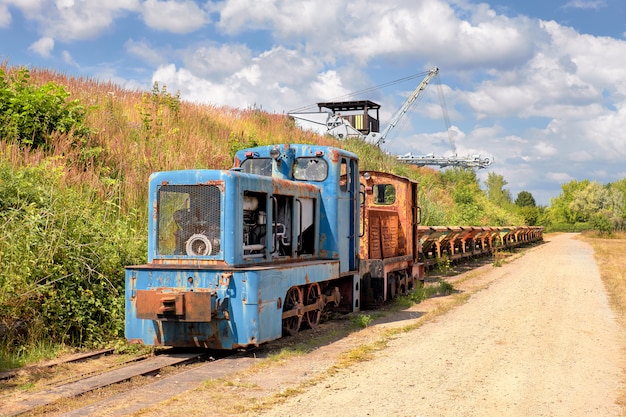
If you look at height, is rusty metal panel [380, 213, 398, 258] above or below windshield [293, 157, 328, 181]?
below

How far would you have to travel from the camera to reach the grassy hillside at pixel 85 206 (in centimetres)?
796

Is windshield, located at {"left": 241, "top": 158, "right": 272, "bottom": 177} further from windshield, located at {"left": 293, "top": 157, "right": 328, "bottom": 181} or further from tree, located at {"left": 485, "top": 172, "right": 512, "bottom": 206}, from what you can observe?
tree, located at {"left": 485, "top": 172, "right": 512, "bottom": 206}

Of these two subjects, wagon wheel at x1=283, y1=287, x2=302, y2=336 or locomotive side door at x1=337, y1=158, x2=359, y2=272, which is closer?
wagon wheel at x1=283, y1=287, x2=302, y2=336

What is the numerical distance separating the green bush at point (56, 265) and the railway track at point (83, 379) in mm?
704

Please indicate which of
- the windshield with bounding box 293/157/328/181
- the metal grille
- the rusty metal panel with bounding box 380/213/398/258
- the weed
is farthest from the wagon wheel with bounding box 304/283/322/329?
the rusty metal panel with bounding box 380/213/398/258

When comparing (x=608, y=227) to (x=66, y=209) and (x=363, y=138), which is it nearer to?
(x=363, y=138)

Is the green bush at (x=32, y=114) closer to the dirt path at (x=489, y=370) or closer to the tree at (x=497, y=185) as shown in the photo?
the dirt path at (x=489, y=370)

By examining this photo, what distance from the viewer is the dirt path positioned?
18.6ft

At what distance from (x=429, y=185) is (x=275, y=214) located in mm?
27197

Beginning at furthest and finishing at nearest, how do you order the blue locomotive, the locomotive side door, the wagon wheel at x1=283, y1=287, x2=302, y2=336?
the locomotive side door < the wagon wheel at x1=283, y1=287, x2=302, y2=336 < the blue locomotive

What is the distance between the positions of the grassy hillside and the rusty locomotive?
94 cm

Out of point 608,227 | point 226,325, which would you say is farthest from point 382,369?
point 608,227

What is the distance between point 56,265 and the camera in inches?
321

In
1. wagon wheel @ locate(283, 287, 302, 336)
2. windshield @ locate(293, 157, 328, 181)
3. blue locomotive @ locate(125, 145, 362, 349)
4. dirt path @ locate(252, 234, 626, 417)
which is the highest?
windshield @ locate(293, 157, 328, 181)
